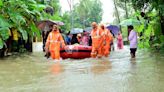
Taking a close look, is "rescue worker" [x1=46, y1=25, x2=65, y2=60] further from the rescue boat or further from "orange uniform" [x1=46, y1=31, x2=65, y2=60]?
the rescue boat

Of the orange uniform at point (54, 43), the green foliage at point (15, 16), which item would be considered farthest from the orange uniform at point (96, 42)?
the green foliage at point (15, 16)

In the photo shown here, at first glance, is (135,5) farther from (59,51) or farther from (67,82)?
(67,82)

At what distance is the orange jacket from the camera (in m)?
13.1

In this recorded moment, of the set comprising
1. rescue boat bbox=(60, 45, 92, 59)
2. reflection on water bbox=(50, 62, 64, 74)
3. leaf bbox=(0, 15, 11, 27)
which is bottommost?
reflection on water bbox=(50, 62, 64, 74)

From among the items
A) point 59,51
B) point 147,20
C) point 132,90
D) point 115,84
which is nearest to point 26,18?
point 132,90

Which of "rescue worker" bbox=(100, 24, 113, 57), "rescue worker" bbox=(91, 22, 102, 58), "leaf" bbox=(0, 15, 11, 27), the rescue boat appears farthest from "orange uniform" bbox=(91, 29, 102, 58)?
"leaf" bbox=(0, 15, 11, 27)

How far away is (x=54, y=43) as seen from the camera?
1331 centimetres

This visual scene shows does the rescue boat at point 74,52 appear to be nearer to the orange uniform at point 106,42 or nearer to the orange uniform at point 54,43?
the orange uniform at point 54,43

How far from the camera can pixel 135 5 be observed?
13.7 meters

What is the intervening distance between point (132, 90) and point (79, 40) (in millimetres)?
12497

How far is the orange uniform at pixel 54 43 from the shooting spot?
517 inches

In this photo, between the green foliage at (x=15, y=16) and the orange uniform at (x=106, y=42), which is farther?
the orange uniform at (x=106, y=42)

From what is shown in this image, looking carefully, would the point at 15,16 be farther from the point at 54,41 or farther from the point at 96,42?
the point at 96,42

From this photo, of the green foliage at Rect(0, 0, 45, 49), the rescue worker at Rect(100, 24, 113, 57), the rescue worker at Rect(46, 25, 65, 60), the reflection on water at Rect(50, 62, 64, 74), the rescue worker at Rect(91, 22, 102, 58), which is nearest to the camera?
the green foliage at Rect(0, 0, 45, 49)
